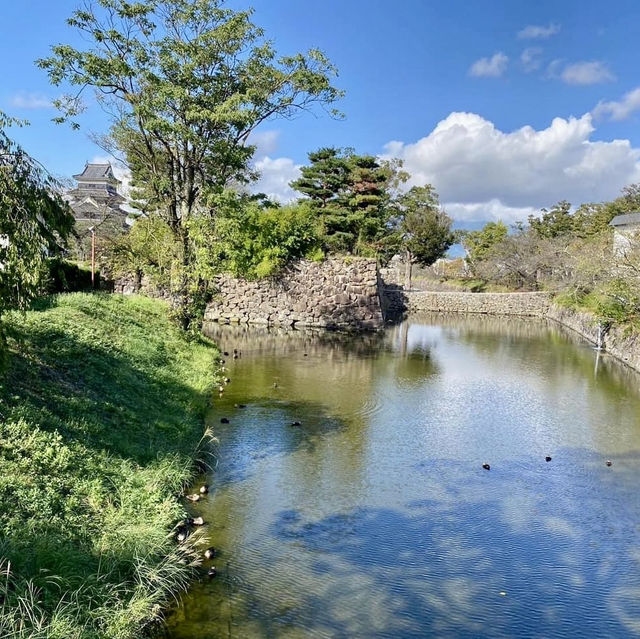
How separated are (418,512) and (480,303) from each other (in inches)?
1284

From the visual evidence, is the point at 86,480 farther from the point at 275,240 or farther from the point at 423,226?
the point at 423,226

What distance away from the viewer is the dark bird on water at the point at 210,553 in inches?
232

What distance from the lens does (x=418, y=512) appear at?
286 inches

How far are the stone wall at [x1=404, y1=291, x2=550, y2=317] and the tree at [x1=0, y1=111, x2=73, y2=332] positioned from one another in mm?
33937

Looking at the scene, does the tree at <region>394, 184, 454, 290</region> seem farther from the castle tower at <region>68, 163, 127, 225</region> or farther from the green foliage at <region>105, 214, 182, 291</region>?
the green foliage at <region>105, 214, 182, 291</region>

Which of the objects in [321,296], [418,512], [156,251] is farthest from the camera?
[321,296]

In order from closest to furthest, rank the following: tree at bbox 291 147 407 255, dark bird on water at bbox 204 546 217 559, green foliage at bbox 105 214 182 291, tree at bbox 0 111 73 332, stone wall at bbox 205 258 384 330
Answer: tree at bbox 0 111 73 332
dark bird on water at bbox 204 546 217 559
green foliage at bbox 105 214 182 291
stone wall at bbox 205 258 384 330
tree at bbox 291 147 407 255

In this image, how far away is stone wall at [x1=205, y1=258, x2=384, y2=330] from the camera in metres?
26.6

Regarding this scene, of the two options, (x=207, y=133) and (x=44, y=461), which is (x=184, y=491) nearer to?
Answer: (x=44, y=461)

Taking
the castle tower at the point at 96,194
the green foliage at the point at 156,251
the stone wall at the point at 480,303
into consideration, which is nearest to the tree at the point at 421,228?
the stone wall at the point at 480,303

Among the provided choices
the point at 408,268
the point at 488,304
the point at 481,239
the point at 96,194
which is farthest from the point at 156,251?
the point at 481,239

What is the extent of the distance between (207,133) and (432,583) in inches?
508

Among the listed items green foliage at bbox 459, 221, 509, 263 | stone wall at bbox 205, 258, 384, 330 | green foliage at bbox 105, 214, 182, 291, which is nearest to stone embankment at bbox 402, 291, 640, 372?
green foliage at bbox 459, 221, 509, 263

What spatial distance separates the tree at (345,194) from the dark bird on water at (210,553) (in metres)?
29.5
